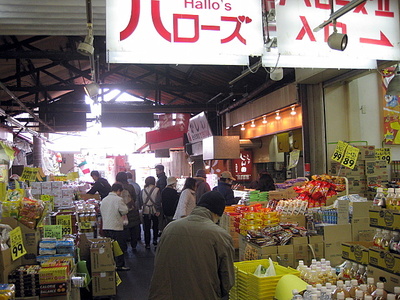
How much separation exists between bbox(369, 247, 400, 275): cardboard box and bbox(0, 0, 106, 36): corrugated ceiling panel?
12.7 feet

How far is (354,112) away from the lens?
7.96m

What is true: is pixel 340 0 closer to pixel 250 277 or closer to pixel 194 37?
pixel 194 37

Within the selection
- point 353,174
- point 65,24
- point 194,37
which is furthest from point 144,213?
point 194,37

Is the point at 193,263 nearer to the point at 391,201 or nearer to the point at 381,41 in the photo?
the point at 391,201

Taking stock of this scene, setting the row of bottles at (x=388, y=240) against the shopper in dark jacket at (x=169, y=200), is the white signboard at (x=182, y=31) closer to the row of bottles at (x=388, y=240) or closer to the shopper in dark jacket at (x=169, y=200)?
the row of bottles at (x=388, y=240)

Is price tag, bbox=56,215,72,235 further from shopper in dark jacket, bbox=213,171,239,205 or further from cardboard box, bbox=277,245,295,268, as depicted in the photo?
shopper in dark jacket, bbox=213,171,239,205

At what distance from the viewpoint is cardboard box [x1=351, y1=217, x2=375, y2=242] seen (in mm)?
4884

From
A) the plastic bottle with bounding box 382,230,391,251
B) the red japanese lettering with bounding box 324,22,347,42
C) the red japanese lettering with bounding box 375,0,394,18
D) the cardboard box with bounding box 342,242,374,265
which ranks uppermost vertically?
the red japanese lettering with bounding box 375,0,394,18

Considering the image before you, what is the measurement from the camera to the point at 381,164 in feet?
22.7

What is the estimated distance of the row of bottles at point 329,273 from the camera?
320 centimetres

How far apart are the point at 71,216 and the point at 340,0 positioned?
4657 millimetres

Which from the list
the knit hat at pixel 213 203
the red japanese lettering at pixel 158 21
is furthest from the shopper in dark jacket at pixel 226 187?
the knit hat at pixel 213 203

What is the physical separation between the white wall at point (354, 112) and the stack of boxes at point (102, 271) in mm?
4624

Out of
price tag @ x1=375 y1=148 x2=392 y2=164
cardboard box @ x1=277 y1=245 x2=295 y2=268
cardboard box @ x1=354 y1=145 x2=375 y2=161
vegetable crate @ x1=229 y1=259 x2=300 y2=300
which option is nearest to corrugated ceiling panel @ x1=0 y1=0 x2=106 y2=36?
vegetable crate @ x1=229 y1=259 x2=300 y2=300
